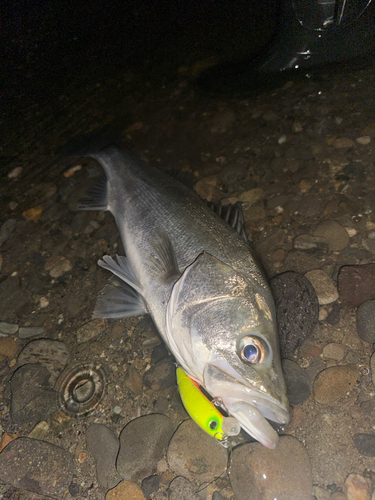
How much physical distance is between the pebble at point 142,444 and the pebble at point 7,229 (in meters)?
2.47

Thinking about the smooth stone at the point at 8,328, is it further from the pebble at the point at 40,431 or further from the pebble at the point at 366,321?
the pebble at the point at 366,321

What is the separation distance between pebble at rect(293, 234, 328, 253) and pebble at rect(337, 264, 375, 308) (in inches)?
11.5

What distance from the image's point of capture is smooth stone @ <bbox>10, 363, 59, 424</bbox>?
8.10ft

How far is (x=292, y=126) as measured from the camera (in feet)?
12.5

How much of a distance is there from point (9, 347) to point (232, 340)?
6.71 ft

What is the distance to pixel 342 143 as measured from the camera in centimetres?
345

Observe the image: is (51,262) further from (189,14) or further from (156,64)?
(189,14)

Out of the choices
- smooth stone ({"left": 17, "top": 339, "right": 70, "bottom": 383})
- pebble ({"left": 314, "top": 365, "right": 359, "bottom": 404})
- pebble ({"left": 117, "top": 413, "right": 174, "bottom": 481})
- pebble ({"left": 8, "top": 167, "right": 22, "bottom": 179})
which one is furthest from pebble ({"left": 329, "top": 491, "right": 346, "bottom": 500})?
pebble ({"left": 8, "top": 167, "right": 22, "bottom": 179})

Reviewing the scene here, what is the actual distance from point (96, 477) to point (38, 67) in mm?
6694

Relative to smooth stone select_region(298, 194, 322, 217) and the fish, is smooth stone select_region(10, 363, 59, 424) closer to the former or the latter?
the fish

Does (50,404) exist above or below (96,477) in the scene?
above

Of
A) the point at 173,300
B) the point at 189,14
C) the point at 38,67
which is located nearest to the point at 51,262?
the point at 173,300

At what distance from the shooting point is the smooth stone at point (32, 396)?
97.2 inches

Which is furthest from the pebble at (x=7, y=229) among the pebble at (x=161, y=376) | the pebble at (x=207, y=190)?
the pebble at (x=161, y=376)
